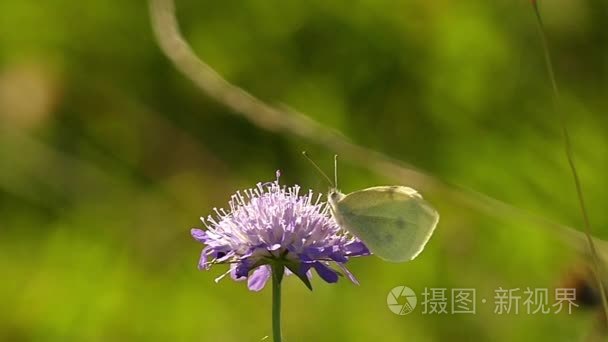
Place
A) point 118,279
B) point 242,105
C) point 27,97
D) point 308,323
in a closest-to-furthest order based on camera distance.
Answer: point 242,105 < point 308,323 < point 118,279 < point 27,97

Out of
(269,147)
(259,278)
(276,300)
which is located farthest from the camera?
(269,147)

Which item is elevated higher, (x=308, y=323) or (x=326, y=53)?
(x=326, y=53)

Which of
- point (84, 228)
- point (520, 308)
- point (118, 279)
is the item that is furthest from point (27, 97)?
point (520, 308)

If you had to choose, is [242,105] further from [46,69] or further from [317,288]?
[46,69]

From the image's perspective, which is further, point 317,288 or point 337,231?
point 317,288
